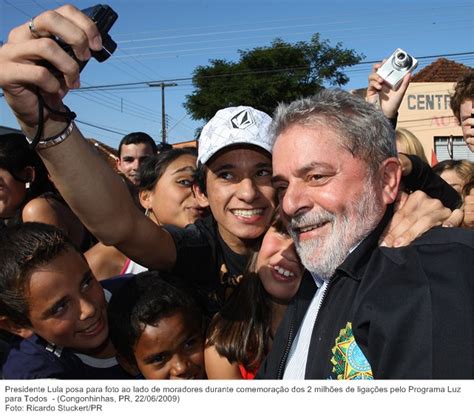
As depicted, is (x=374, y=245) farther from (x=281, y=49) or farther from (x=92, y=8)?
(x=281, y=49)

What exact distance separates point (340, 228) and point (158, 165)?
5.59 feet

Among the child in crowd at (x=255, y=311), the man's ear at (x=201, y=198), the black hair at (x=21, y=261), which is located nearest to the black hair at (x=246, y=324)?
the child in crowd at (x=255, y=311)

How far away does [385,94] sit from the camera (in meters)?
2.30

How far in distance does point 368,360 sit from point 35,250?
1226mm

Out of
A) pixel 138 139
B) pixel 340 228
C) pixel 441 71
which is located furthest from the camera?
pixel 441 71

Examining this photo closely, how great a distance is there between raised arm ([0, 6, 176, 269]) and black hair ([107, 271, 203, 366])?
0.69 ft

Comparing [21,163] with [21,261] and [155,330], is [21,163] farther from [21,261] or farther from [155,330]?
[155,330]

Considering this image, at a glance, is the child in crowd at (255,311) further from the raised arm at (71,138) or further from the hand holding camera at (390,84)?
the hand holding camera at (390,84)

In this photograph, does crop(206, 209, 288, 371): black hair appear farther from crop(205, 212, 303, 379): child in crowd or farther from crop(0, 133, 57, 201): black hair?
crop(0, 133, 57, 201): black hair

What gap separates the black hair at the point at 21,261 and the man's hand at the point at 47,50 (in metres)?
0.75

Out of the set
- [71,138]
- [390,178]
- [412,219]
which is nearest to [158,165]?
[71,138]

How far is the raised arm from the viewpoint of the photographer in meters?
1.20
